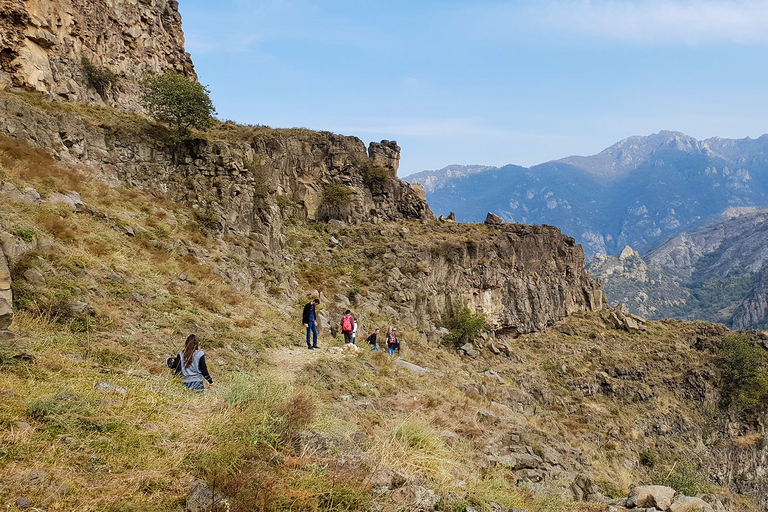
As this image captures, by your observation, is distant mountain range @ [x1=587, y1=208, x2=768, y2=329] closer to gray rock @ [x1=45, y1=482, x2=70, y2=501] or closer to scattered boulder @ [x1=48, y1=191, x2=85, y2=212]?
scattered boulder @ [x1=48, y1=191, x2=85, y2=212]

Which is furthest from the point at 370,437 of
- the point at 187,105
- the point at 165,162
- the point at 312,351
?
the point at 187,105

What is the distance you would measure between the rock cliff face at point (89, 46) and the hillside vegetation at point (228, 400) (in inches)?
288

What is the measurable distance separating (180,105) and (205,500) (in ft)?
A: 73.2

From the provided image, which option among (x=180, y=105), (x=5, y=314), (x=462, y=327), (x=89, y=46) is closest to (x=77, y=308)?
(x=5, y=314)

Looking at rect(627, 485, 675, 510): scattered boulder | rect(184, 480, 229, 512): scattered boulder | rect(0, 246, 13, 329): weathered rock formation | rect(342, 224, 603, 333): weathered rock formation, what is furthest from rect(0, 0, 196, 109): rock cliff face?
rect(627, 485, 675, 510): scattered boulder

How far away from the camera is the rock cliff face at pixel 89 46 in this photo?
20188mm

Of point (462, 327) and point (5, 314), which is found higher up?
point (5, 314)

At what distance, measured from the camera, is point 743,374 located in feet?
106

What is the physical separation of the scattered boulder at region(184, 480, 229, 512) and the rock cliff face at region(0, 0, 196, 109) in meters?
22.4

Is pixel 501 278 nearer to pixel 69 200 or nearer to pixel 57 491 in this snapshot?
pixel 69 200

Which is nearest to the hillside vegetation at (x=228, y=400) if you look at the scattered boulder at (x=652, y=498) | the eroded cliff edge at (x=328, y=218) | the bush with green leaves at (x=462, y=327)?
the scattered boulder at (x=652, y=498)

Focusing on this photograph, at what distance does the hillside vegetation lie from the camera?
13.9ft

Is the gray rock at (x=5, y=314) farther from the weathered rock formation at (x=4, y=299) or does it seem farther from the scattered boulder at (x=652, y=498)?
the scattered boulder at (x=652, y=498)

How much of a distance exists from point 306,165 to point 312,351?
2088 cm
